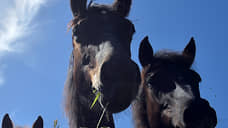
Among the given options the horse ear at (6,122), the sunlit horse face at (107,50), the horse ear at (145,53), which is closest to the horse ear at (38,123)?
the horse ear at (6,122)

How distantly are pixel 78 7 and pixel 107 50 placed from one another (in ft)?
4.45

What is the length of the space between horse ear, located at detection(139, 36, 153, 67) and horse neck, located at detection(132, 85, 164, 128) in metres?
0.52

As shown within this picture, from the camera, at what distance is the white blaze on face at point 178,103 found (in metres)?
4.67

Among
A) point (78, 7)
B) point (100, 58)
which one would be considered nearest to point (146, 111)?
point (100, 58)

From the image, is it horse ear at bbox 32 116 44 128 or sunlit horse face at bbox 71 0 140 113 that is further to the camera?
horse ear at bbox 32 116 44 128

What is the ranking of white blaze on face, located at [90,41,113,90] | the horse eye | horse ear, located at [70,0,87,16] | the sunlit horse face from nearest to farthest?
the sunlit horse face, white blaze on face, located at [90,41,113,90], the horse eye, horse ear, located at [70,0,87,16]

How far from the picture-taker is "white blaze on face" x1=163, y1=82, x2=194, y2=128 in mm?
4668

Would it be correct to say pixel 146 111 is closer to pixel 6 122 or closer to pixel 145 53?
pixel 145 53

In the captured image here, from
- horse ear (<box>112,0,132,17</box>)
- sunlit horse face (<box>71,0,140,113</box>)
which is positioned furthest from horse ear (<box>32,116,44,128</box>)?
horse ear (<box>112,0,132,17</box>)

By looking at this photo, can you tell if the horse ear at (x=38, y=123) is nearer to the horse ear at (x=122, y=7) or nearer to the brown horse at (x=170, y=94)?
the brown horse at (x=170, y=94)

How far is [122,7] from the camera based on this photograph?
213 inches

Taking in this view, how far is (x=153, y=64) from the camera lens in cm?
579

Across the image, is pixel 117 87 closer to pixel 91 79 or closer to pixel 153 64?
pixel 91 79

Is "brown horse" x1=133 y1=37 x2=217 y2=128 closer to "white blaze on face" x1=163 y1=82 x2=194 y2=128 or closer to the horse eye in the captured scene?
"white blaze on face" x1=163 y1=82 x2=194 y2=128
